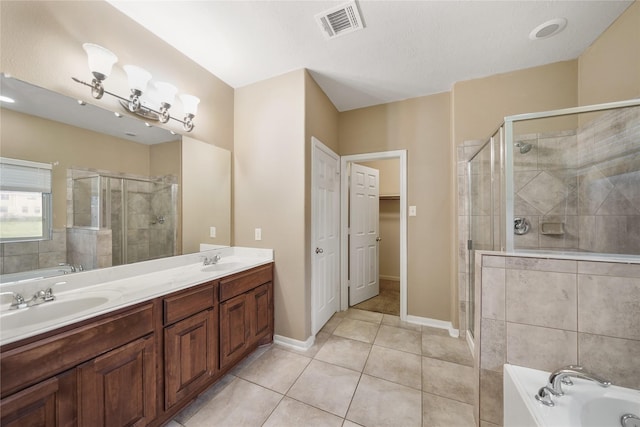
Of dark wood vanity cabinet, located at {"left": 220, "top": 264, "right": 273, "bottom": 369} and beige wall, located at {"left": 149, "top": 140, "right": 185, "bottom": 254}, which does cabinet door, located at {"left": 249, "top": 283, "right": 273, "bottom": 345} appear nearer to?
dark wood vanity cabinet, located at {"left": 220, "top": 264, "right": 273, "bottom": 369}

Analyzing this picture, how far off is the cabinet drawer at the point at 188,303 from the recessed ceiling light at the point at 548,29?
308cm

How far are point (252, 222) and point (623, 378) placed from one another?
260 centimetres

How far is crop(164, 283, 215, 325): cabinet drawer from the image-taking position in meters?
1.33

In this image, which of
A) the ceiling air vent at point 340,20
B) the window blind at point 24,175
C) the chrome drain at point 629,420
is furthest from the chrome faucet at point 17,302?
the chrome drain at point 629,420

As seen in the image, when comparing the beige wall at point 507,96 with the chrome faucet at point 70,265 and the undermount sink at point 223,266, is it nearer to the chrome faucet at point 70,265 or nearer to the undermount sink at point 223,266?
the undermount sink at point 223,266

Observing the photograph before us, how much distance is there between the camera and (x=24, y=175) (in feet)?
3.88

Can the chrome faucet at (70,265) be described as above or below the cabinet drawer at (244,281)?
above

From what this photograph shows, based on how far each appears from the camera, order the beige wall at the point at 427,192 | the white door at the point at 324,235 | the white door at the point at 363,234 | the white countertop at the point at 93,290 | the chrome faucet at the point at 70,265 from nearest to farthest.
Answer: the white countertop at the point at 93,290, the chrome faucet at the point at 70,265, the white door at the point at 324,235, the beige wall at the point at 427,192, the white door at the point at 363,234

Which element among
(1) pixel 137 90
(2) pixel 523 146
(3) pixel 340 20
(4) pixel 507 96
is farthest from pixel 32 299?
(4) pixel 507 96

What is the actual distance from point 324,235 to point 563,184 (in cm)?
216

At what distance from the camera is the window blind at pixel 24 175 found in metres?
1.12

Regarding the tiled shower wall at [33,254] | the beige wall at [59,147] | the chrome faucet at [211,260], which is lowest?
the chrome faucet at [211,260]

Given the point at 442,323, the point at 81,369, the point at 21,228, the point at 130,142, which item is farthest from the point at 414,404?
the point at 130,142

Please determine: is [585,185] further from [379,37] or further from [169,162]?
[169,162]
